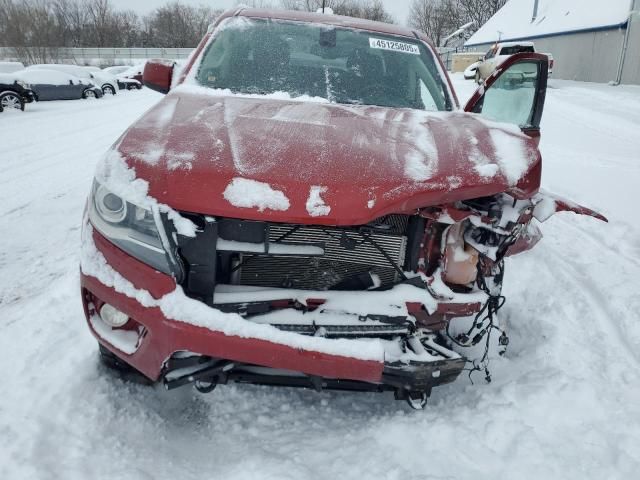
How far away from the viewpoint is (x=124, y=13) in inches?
2323

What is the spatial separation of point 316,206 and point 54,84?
59.9 feet

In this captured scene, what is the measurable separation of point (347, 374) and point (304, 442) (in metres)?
0.48

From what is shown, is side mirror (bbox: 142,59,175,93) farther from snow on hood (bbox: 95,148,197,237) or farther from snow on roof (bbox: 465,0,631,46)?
snow on roof (bbox: 465,0,631,46)

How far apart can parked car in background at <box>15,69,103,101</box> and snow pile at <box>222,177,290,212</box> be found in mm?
16791

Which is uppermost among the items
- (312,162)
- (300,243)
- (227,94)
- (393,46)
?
(393,46)

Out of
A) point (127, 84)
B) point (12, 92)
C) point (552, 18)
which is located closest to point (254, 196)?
point (12, 92)

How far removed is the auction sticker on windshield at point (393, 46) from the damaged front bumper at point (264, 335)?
2.07 metres

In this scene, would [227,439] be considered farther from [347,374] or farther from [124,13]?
[124,13]

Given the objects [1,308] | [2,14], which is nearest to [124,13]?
[2,14]

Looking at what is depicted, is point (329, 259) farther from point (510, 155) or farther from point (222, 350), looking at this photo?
point (510, 155)

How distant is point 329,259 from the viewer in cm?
200

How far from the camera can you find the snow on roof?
22484 mm

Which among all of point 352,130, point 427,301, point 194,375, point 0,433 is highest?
point 352,130

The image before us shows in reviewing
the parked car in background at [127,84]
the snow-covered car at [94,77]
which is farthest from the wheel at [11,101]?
the parked car in background at [127,84]
